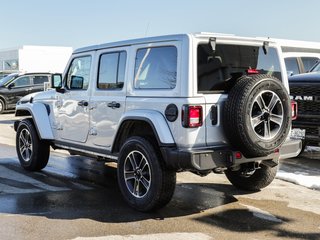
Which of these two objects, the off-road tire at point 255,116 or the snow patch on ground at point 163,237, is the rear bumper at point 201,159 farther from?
the snow patch on ground at point 163,237

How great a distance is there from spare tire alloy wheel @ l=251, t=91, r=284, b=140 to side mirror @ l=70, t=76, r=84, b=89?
8.81 feet

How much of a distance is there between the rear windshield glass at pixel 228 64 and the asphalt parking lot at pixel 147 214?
1475 mm

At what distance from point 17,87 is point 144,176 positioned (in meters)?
15.3

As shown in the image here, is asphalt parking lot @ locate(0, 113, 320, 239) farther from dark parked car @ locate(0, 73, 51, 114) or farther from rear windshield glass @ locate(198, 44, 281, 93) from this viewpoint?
dark parked car @ locate(0, 73, 51, 114)

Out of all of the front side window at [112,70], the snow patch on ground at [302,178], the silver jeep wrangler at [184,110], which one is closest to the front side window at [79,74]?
the silver jeep wrangler at [184,110]

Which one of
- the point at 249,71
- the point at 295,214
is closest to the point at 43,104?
the point at 249,71

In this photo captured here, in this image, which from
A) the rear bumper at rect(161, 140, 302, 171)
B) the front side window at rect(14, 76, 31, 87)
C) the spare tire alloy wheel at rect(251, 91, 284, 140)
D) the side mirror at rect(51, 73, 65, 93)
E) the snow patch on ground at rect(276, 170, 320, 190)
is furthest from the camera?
the front side window at rect(14, 76, 31, 87)

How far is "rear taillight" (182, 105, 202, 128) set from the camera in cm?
488

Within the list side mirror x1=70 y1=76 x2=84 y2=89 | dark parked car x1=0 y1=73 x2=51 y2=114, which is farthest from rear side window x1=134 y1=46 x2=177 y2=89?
dark parked car x1=0 y1=73 x2=51 y2=114

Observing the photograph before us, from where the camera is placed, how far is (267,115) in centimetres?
519

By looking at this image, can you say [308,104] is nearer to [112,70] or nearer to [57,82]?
[112,70]

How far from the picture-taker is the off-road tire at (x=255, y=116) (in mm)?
4922

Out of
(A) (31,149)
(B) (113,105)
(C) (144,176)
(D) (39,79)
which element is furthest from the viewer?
(D) (39,79)

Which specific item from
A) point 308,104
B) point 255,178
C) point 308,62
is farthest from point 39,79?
point 255,178
